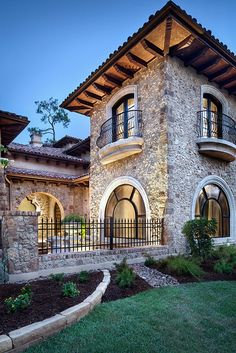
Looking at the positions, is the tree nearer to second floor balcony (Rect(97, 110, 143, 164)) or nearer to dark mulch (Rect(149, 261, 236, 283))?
second floor balcony (Rect(97, 110, 143, 164))

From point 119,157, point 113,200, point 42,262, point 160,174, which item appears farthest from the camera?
point 113,200

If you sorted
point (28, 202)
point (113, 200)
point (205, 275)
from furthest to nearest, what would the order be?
point (28, 202) < point (113, 200) < point (205, 275)

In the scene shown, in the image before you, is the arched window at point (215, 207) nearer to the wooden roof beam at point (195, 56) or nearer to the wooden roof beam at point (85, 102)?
the wooden roof beam at point (195, 56)

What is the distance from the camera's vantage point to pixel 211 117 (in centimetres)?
1070

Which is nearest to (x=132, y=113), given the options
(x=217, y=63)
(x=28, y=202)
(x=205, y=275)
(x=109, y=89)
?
(x=109, y=89)

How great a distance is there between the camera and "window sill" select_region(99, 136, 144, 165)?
31.8ft

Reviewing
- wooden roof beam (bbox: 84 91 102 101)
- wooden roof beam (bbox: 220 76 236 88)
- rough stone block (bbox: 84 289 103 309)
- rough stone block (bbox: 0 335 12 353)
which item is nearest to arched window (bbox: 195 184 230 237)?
wooden roof beam (bbox: 220 76 236 88)

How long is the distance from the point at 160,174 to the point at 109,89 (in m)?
4.90

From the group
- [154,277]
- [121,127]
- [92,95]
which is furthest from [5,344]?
[92,95]

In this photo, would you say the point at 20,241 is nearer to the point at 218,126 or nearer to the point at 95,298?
the point at 95,298

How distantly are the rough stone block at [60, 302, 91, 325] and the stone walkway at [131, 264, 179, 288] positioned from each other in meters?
2.20

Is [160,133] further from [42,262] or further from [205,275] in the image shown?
[42,262]

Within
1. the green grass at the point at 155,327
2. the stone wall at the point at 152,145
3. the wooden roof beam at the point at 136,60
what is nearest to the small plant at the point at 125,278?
the green grass at the point at 155,327

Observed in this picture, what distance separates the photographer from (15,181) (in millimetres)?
13820
